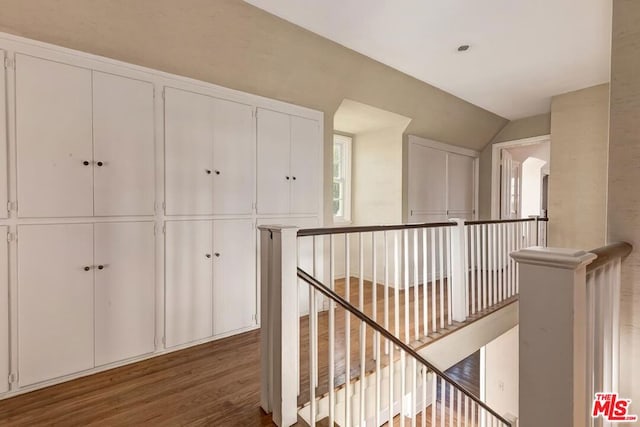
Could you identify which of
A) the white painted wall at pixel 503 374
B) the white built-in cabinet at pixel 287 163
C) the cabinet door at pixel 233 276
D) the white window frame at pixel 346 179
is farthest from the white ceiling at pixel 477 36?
the white painted wall at pixel 503 374

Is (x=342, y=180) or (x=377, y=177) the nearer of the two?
(x=377, y=177)

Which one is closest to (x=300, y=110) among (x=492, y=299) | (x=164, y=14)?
(x=164, y=14)

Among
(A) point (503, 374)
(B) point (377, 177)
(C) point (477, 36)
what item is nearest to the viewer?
(C) point (477, 36)

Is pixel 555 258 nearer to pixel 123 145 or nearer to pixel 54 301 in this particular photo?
pixel 123 145

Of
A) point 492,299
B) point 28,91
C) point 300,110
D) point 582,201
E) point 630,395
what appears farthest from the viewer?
point 582,201

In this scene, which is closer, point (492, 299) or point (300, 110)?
point (300, 110)

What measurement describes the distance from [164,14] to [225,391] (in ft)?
8.74

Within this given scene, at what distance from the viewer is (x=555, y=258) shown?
895mm

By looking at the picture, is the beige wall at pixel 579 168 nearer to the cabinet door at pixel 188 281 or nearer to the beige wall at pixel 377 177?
the beige wall at pixel 377 177

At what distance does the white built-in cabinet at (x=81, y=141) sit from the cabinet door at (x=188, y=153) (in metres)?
0.14

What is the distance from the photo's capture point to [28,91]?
6.41 feet

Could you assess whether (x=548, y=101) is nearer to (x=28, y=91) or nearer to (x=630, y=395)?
(x=630, y=395)

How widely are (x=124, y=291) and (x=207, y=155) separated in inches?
50.6

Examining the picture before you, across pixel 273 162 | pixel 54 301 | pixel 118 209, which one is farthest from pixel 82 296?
pixel 273 162
